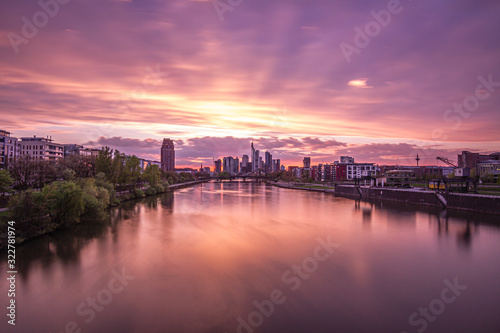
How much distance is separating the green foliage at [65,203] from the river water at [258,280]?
1069mm

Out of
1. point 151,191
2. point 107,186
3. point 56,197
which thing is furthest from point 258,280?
point 151,191

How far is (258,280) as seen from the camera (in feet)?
37.4

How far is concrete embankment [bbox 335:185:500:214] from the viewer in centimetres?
2541

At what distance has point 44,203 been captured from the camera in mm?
16625

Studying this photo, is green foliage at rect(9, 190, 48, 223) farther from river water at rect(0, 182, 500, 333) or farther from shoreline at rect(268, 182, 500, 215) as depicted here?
shoreline at rect(268, 182, 500, 215)

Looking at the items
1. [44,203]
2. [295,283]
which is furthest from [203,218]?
[295,283]

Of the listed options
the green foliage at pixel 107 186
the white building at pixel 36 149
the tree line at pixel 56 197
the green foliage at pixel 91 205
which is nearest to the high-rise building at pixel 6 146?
the white building at pixel 36 149

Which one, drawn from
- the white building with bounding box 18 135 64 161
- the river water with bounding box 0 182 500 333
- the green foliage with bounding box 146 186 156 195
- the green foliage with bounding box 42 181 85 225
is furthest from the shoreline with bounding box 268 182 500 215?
the white building with bounding box 18 135 64 161

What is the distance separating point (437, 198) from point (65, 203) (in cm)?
3626

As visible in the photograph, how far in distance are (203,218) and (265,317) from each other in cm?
1876

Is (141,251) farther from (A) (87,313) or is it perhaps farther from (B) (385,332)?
(B) (385,332)

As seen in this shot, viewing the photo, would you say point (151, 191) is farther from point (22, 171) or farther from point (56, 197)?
point (56, 197)

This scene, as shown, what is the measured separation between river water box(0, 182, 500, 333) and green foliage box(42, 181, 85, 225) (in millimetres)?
1069

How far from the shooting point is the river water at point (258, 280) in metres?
8.38
